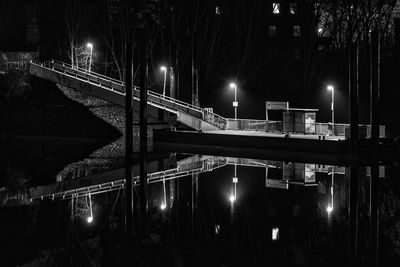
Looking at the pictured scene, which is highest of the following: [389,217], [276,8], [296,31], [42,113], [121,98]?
[276,8]

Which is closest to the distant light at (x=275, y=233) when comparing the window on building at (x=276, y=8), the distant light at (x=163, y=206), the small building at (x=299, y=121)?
the distant light at (x=163, y=206)

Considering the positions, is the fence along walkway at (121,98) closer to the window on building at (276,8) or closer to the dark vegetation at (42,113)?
the dark vegetation at (42,113)

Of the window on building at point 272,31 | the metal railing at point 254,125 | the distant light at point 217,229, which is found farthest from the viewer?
the window on building at point 272,31

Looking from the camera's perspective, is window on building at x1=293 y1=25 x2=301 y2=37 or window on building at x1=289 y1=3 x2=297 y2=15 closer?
window on building at x1=293 y1=25 x2=301 y2=37

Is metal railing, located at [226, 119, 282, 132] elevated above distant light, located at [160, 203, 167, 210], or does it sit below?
above

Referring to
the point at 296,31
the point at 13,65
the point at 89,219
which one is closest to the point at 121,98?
the point at 13,65

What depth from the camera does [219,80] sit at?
62125 millimetres

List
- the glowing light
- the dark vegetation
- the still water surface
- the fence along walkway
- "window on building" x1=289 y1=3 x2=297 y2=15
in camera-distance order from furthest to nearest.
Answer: "window on building" x1=289 y1=3 x2=297 y2=15 → the dark vegetation → the fence along walkway → the glowing light → the still water surface

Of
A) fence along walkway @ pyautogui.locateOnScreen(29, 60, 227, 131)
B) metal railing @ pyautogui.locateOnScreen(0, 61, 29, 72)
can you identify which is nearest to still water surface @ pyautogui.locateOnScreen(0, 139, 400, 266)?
fence along walkway @ pyautogui.locateOnScreen(29, 60, 227, 131)

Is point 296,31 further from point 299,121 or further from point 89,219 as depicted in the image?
point 89,219

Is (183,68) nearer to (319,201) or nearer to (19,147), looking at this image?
(19,147)

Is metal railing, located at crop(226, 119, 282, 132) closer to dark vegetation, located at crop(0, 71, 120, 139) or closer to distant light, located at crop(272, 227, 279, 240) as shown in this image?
dark vegetation, located at crop(0, 71, 120, 139)

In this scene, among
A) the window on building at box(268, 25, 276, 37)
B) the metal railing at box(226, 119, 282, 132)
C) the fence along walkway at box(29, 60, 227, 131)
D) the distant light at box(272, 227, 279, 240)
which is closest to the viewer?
the distant light at box(272, 227, 279, 240)

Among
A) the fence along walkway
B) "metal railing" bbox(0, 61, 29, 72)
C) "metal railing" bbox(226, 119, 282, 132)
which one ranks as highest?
"metal railing" bbox(0, 61, 29, 72)
